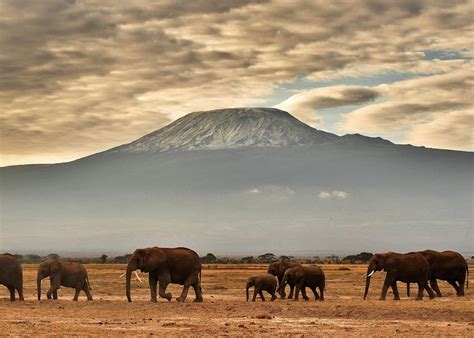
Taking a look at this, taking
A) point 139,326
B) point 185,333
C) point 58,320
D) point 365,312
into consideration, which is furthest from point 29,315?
point 365,312

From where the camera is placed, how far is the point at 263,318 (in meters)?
33.6

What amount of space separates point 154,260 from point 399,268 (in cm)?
1155

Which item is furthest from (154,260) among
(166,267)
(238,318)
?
(238,318)

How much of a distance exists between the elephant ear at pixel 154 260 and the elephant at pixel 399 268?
31.7 ft

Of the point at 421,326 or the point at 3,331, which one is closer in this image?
the point at 3,331

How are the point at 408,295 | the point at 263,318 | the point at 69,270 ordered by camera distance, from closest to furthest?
the point at 263,318 → the point at 69,270 → the point at 408,295

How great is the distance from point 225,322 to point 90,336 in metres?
6.03

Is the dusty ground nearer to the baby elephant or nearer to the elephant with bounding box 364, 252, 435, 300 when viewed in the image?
the elephant with bounding box 364, 252, 435, 300

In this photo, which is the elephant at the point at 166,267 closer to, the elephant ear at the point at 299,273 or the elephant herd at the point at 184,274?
the elephant herd at the point at 184,274

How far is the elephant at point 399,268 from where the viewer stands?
43.6m

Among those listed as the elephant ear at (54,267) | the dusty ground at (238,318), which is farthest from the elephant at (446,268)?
the elephant ear at (54,267)

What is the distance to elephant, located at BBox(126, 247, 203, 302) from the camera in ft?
134

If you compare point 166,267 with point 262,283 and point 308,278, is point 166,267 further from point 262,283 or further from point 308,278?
point 308,278

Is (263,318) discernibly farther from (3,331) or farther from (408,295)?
(408,295)
